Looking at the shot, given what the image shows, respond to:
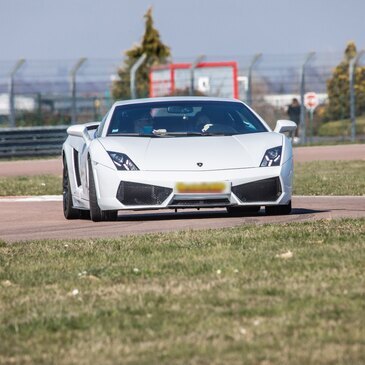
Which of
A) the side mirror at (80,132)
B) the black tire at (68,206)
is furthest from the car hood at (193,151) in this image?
the black tire at (68,206)

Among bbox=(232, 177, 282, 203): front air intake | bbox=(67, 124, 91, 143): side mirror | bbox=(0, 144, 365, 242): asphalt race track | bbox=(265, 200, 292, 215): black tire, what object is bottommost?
bbox=(0, 144, 365, 242): asphalt race track

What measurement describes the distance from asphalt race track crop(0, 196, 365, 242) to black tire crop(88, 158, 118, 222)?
0.07 metres

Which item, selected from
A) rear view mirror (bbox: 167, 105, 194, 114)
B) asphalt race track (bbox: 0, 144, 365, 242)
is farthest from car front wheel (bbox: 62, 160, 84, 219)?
rear view mirror (bbox: 167, 105, 194, 114)

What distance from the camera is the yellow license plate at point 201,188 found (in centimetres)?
1142

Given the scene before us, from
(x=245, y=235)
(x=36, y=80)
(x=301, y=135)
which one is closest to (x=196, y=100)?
(x=245, y=235)

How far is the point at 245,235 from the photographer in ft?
31.8

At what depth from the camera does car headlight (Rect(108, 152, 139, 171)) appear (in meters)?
11.6

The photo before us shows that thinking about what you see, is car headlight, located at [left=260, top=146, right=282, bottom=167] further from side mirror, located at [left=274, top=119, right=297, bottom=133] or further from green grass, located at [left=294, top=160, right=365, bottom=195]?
green grass, located at [left=294, top=160, right=365, bottom=195]

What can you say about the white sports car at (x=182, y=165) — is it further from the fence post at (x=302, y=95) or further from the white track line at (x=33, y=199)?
the fence post at (x=302, y=95)

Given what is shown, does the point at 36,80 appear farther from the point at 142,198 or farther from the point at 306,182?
the point at 142,198

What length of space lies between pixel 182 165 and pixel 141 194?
451 millimetres

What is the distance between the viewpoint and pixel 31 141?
110 feet

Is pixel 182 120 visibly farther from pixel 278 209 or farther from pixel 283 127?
pixel 278 209

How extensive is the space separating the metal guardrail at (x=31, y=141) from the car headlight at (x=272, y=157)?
21.8 metres
